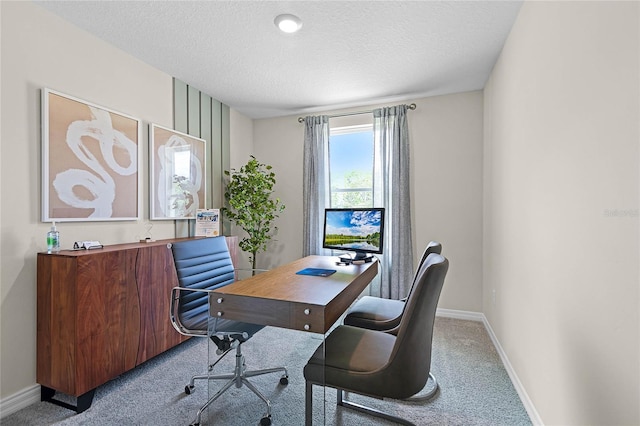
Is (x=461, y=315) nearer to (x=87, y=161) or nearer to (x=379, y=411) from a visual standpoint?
(x=379, y=411)

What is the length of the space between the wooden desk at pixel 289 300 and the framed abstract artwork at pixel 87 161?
4.75 ft

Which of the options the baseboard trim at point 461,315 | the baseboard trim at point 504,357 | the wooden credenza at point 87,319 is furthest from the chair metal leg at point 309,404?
the baseboard trim at point 461,315

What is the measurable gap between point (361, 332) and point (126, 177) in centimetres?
228

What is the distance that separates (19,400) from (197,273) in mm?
1270

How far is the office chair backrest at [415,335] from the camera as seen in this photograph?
121 cm

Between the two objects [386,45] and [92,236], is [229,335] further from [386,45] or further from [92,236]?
[386,45]

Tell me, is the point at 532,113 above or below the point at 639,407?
above

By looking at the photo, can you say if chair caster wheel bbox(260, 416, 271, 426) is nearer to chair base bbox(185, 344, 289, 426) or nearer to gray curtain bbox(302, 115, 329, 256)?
chair base bbox(185, 344, 289, 426)

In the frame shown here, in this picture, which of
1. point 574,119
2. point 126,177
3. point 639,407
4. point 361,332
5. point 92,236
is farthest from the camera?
point 126,177

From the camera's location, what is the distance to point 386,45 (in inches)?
93.9

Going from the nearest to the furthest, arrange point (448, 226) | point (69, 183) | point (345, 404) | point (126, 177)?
point (345, 404), point (69, 183), point (126, 177), point (448, 226)

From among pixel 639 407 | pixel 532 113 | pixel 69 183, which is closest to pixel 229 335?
pixel 69 183

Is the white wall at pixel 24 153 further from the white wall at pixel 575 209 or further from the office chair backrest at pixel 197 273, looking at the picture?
the white wall at pixel 575 209

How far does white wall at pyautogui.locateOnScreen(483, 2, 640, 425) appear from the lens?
0.93 m
